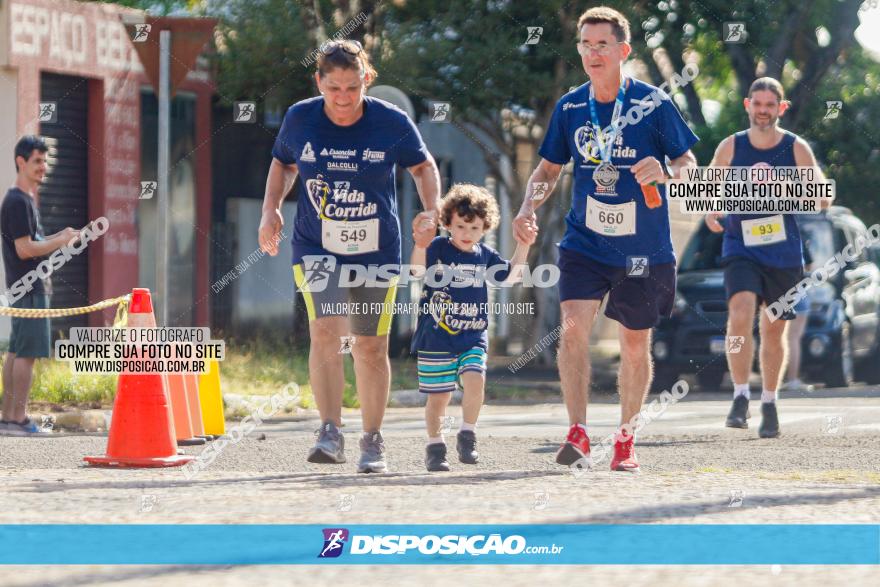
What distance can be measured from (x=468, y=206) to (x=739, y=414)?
2890mm

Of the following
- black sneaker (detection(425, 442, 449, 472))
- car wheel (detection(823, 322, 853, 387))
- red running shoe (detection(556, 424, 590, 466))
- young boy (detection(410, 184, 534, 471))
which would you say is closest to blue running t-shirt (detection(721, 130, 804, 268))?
young boy (detection(410, 184, 534, 471))

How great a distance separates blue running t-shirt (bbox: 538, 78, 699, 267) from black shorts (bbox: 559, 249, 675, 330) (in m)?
0.05

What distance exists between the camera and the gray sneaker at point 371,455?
759cm

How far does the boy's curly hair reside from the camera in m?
8.53

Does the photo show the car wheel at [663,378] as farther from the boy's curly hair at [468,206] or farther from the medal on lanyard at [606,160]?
the medal on lanyard at [606,160]

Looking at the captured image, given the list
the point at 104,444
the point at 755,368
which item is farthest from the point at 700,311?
the point at 104,444

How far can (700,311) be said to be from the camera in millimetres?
16094

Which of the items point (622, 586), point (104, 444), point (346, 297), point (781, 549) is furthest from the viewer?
point (104, 444)

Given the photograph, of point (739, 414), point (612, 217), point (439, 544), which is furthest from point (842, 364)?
point (439, 544)

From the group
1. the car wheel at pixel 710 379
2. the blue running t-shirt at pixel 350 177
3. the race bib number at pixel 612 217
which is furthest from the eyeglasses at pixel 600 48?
the car wheel at pixel 710 379

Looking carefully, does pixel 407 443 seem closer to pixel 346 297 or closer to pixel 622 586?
pixel 346 297

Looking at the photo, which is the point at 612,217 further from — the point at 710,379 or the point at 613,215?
the point at 710,379

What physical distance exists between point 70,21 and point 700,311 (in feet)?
26.5

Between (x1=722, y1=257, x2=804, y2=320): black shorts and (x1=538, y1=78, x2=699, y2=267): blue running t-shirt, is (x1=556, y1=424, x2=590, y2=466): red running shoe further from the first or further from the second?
(x1=722, y1=257, x2=804, y2=320): black shorts
